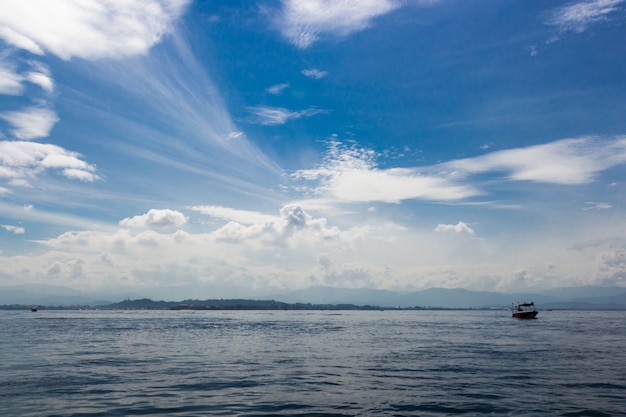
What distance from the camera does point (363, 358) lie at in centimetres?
4959

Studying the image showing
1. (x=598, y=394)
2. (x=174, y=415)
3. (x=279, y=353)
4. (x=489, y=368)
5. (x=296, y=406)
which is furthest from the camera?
A: (x=279, y=353)

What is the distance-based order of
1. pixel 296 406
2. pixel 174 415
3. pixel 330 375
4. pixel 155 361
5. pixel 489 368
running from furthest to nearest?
1. pixel 155 361
2. pixel 489 368
3. pixel 330 375
4. pixel 296 406
5. pixel 174 415

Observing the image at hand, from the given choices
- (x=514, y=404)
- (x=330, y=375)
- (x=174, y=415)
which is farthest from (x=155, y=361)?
(x=514, y=404)

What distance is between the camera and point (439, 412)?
26.0 metres

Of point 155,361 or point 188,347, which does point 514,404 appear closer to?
point 155,361

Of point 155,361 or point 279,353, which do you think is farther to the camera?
point 279,353

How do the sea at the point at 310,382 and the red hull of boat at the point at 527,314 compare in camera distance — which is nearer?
the sea at the point at 310,382

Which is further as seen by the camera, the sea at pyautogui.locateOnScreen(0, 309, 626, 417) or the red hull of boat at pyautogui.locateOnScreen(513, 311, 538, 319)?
the red hull of boat at pyautogui.locateOnScreen(513, 311, 538, 319)

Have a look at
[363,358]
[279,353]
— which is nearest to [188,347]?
[279,353]

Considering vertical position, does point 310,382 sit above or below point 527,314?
below

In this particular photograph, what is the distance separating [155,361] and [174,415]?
24.4 metres

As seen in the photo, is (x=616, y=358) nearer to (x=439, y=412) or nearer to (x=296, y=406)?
(x=439, y=412)

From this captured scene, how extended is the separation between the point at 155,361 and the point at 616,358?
50.9 metres

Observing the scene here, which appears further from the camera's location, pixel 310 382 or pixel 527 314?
pixel 527 314
